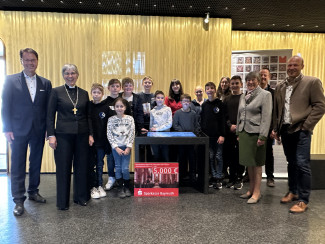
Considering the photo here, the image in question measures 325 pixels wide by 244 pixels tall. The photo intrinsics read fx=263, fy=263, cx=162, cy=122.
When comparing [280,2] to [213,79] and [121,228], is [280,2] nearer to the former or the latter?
[213,79]

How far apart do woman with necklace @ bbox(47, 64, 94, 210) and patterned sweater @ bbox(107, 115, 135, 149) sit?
0.34 metres

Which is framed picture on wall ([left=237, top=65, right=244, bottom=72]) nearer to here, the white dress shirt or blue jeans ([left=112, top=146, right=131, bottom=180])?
blue jeans ([left=112, top=146, right=131, bottom=180])

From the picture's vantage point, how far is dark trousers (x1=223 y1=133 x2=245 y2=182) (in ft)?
12.8

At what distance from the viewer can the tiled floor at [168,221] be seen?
2.46 m

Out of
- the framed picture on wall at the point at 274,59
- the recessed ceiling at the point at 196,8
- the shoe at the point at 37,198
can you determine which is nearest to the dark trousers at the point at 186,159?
the shoe at the point at 37,198

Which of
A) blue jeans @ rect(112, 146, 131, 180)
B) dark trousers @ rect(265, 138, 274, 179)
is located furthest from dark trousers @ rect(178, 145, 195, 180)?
dark trousers @ rect(265, 138, 274, 179)

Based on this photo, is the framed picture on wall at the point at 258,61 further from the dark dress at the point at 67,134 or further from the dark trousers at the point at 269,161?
the dark dress at the point at 67,134

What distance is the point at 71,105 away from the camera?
10.0 ft

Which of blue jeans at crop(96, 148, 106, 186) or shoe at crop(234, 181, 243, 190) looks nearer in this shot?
blue jeans at crop(96, 148, 106, 186)

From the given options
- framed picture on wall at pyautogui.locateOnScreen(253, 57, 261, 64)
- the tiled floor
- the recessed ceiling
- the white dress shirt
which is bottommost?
the tiled floor

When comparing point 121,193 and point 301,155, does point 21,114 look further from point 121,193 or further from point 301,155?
point 301,155

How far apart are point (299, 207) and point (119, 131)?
7.75 feet

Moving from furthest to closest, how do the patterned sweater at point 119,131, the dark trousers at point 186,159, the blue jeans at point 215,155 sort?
1. the dark trousers at point 186,159
2. the blue jeans at point 215,155
3. the patterned sweater at point 119,131

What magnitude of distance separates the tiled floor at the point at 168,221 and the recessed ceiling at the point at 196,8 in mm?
3058
